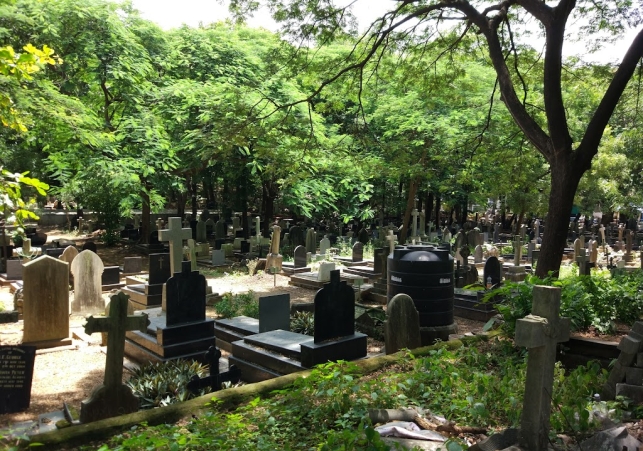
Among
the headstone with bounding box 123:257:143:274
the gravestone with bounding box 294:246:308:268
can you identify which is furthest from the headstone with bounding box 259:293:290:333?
the gravestone with bounding box 294:246:308:268

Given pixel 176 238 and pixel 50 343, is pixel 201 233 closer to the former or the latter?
Result: pixel 176 238

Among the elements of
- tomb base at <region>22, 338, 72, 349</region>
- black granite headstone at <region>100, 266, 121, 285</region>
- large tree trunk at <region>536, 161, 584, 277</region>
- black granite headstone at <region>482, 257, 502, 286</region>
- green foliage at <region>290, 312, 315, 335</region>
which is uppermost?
large tree trunk at <region>536, 161, 584, 277</region>

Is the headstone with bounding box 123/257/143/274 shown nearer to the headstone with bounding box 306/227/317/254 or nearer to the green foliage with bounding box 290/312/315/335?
the headstone with bounding box 306/227/317/254

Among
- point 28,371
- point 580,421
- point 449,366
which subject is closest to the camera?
point 580,421

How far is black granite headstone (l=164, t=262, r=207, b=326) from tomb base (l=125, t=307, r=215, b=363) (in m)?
0.12

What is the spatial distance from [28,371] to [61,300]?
9.65 feet

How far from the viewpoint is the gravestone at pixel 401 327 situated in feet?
24.9

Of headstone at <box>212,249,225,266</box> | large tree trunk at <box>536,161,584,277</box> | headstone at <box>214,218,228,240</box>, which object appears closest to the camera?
Result: large tree trunk at <box>536,161,584,277</box>

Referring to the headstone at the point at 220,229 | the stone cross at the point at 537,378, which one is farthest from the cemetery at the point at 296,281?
the headstone at the point at 220,229

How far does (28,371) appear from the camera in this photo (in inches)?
234

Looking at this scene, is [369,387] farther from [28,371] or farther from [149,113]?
[149,113]

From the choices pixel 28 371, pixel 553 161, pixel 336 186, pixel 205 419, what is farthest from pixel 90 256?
pixel 336 186

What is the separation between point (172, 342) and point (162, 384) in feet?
4.80

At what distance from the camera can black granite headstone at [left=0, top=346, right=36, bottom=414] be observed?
5.89 meters
